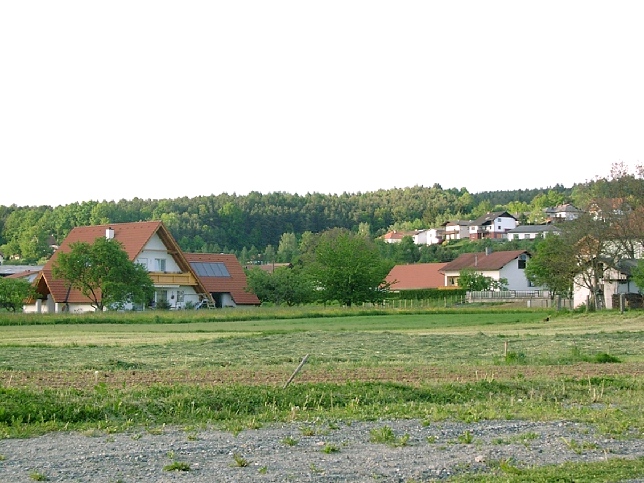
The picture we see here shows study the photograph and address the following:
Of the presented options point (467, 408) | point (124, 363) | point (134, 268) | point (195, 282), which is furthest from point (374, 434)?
point (195, 282)

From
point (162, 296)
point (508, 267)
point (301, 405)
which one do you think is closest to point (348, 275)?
point (162, 296)

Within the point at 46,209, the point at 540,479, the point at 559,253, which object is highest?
the point at 46,209

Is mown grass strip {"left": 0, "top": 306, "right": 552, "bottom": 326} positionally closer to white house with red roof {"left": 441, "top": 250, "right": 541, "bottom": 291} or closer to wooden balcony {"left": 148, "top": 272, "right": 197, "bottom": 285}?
wooden balcony {"left": 148, "top": 272, "right": 197, "bottom": 285}

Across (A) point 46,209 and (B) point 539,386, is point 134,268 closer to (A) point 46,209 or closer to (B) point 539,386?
(B) point 539,386

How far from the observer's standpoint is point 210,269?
9238 centimetres

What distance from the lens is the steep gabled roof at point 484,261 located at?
120000 millimetres

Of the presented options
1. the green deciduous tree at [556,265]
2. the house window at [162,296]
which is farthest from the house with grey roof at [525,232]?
the house window at [162,296]

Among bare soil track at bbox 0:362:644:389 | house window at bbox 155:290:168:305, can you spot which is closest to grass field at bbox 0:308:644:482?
bare soil track at bbox 0:362:644:389

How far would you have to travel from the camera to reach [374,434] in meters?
14.4

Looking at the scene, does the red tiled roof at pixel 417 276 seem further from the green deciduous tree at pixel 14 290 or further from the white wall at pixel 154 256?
the green deciduous tree at pixel 14 290

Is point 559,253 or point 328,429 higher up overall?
point 559,253

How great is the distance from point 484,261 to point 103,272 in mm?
60956

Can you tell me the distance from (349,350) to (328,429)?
2009 centimetres

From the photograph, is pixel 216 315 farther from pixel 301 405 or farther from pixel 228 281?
pixel 301 405
